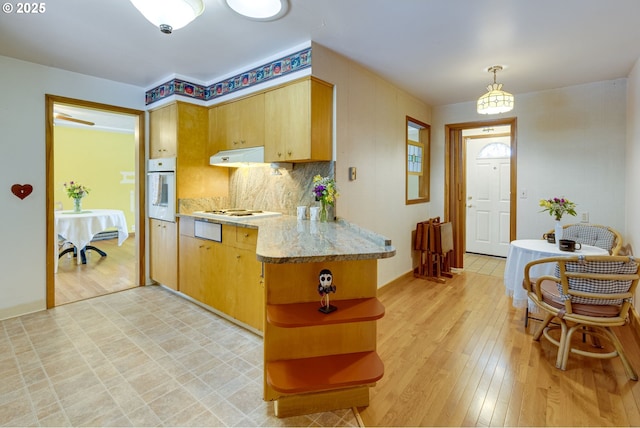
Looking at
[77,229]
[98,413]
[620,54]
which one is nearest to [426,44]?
[620,54]

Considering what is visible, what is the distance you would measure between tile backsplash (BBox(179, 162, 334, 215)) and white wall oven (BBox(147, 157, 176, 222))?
17cm

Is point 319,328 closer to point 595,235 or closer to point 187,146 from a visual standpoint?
point 187,146

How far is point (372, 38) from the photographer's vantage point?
8.38 ft

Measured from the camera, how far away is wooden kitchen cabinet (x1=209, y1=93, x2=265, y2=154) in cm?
307

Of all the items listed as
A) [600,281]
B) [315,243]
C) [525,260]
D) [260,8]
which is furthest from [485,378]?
[260,8]

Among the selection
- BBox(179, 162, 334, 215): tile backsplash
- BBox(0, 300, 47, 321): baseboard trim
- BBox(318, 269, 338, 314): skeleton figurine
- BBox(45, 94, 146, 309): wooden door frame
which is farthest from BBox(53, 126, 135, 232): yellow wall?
BBox(318, 269, 338, 314): skeleton figurine

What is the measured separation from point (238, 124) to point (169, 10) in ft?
4.86

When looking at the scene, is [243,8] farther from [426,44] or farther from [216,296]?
[216,296]

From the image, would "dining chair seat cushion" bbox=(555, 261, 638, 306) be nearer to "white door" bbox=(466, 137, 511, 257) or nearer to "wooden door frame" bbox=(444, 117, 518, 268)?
"wooden door frame" bbox=(444, 117, 518, 268)

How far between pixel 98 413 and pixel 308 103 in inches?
97.1

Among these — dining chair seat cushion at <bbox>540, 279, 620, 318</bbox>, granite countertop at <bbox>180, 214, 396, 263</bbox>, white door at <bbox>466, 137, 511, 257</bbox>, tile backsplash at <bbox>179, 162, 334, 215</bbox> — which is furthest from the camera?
white door at <bbox>466, 137, 511, 257</bbox>

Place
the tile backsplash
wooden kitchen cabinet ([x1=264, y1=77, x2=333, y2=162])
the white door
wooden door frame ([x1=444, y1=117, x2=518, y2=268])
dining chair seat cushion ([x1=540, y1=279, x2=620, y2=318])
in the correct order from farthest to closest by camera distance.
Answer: the white door → wooden door frame ([x1=444, y1=117, x2=518, y2=268]) → the tile backsplash → wooden kitchen cabinet ([x1=264, y1=77, x2=333, y2=162]) → dining chair seat cushion ([x1=540, y1=279, x2=620, y2=318])

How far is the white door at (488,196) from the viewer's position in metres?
5.48

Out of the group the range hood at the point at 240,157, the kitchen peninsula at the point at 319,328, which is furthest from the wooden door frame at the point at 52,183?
the kitchen peninsula at the point at 319,328
